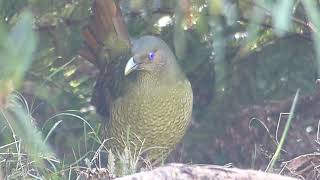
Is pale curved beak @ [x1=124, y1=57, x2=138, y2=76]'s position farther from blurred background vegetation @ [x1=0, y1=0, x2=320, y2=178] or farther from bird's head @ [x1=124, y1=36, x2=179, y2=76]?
blurred background vegetation @ [x1=0, y1=0, x2=320, y2=178]

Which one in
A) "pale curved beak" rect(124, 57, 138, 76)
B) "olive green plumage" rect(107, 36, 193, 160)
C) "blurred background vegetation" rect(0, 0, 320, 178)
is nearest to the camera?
"blurred background vegetation" rect(0, 0, 320, 178)

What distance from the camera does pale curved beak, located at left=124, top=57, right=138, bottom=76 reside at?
4656mm

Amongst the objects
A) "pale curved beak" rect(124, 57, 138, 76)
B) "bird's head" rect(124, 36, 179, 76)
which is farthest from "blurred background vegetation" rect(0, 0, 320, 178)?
"pale curved beak" rect(124, 57, 138, 76)

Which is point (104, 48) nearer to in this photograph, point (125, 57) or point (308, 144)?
point (125, 57)

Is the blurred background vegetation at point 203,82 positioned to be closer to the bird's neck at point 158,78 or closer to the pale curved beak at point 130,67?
the bird's neck at point 158,78

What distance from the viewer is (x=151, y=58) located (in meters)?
4.88

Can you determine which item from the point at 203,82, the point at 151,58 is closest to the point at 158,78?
the point at 151,58

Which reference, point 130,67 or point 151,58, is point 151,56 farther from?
point 130,67

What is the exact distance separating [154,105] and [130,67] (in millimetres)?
304

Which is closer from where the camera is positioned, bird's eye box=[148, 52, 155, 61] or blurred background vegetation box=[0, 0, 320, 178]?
blurred background vegetation box=[0, 0, 320, 178]

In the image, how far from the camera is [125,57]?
5.05 m

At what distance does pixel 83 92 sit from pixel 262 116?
0.92m

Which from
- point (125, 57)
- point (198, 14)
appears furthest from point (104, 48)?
point (198, 14)

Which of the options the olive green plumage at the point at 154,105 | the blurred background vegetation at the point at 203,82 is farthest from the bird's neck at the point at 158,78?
the blurred background vegetation at the point at 203,82
